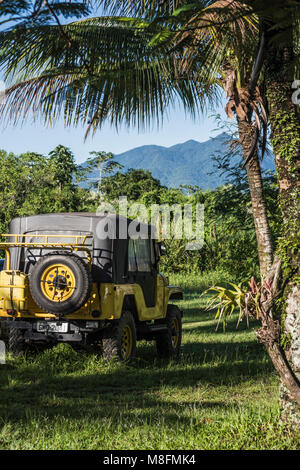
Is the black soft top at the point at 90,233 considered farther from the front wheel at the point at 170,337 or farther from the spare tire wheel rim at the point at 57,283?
the front wheel at the point at 170,337

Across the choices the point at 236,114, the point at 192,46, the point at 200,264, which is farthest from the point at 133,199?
the point at 192,46

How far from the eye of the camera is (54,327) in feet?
28.8

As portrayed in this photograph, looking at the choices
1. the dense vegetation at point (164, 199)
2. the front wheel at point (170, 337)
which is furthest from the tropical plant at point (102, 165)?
the front wheel at point (170, 337)

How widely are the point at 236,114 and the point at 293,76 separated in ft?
14.3

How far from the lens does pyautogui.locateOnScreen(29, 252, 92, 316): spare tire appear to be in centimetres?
830

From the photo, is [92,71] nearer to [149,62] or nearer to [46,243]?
[149,62]

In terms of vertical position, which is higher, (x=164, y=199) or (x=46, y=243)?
(x=164, y=199)

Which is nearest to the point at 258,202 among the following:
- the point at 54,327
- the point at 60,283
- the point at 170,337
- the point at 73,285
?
the point at 170,337

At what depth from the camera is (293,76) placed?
5.45 metres

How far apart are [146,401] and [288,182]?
303 centimetres

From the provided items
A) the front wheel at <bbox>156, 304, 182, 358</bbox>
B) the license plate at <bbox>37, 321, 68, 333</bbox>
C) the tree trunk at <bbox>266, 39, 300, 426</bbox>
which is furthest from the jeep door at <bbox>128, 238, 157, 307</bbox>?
the tree trunk at <bbox>266, 39, 300, 426</bbox>

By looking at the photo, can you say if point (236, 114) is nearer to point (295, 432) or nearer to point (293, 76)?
point (293, 76)

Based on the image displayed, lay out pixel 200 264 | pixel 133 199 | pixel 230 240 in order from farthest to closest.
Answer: pixel 133 199
pixel 200 264
pixel 230 240

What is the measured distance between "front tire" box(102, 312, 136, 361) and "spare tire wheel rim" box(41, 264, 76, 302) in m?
0.97
